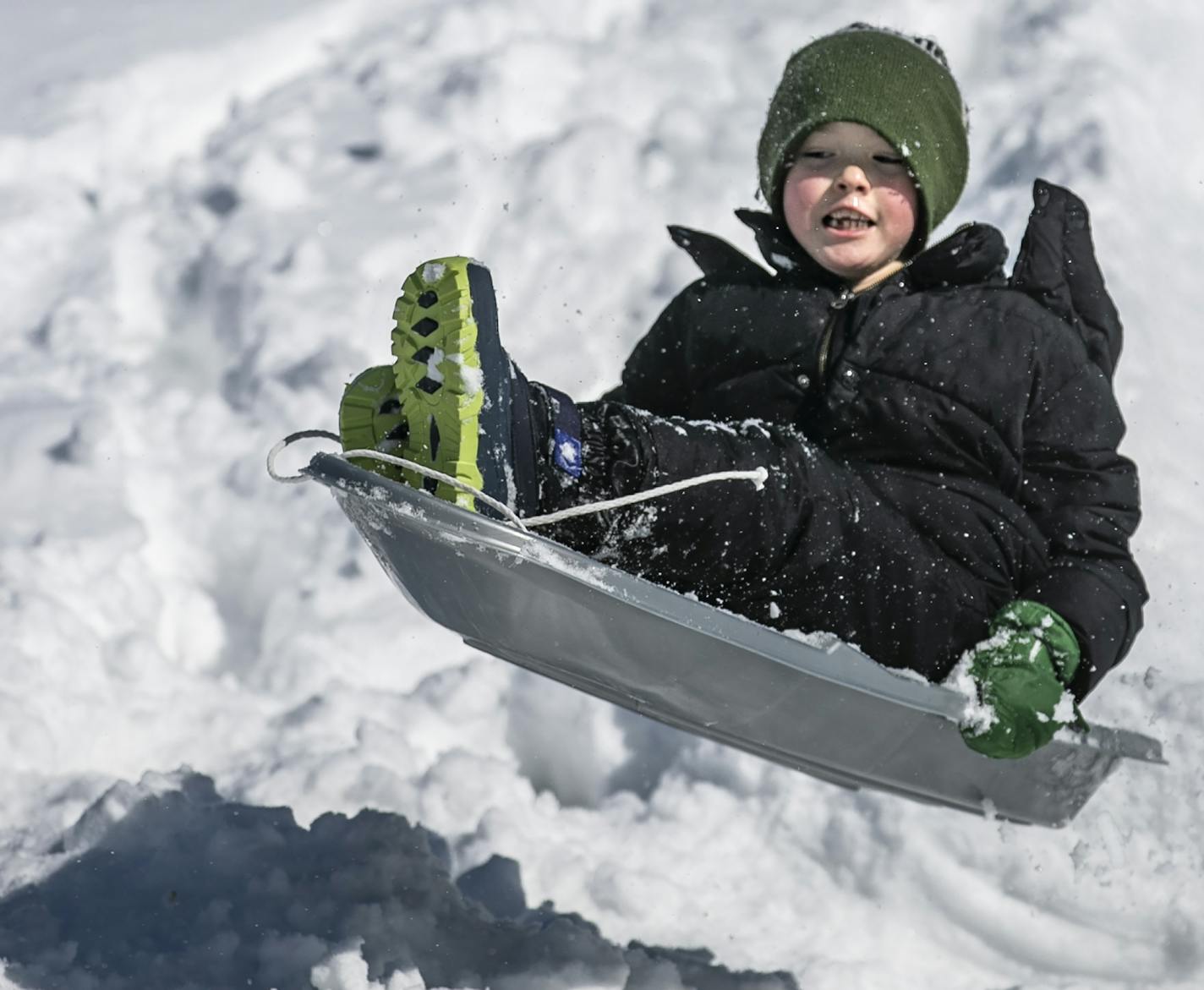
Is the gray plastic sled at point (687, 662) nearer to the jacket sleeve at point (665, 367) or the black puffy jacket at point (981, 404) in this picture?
the black puffy jacket at point (981, 404)

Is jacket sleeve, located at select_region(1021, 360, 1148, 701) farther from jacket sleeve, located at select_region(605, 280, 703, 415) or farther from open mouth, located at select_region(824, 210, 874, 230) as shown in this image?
jacket sleeve, located at select_region(605, 280, 703, 415)

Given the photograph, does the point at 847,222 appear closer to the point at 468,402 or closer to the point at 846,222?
the point at 846,222

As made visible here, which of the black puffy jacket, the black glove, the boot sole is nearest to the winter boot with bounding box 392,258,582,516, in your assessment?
the boot sole

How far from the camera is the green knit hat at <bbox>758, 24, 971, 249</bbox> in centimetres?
227

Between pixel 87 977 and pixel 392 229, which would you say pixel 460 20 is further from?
pixel 87 977

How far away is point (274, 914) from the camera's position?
218cm

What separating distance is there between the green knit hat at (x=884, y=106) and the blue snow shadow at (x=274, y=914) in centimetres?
122

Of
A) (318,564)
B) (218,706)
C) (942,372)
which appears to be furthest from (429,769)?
(942,372)

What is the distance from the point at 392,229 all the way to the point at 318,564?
1094 mm

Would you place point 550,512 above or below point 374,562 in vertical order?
above

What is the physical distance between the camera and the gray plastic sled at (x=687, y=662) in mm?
1640

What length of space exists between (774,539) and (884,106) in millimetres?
808

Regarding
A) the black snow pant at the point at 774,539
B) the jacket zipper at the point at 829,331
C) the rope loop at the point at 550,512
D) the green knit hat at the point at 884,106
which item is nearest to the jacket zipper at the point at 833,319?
the jacket zipper at the point at 829,331

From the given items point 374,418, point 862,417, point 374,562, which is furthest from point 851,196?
point 374,562
